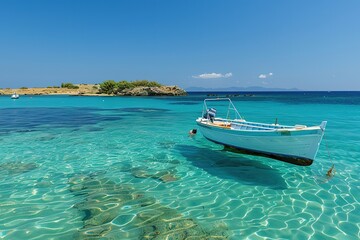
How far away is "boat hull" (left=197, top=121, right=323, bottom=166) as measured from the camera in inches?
384

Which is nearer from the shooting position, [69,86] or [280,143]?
[280,143]

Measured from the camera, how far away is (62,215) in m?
7.64

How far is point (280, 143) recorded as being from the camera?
34.4 feet

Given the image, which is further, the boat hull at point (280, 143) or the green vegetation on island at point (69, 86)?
the green vegetation on island at point (69, 86)

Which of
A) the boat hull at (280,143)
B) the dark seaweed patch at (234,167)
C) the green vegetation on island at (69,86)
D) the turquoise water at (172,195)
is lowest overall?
the turquoise water at (172,195)

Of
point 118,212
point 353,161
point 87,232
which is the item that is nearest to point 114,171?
point 118,212

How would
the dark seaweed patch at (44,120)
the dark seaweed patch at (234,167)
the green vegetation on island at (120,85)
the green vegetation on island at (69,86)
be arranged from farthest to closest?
the green vegetation on island at (69,86)
the green vegetation on island at (120,85)
the dark seaweed patch at (44,120)
the dark seaweed patch at (234,167)

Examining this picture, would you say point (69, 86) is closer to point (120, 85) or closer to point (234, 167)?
point (120, 85)

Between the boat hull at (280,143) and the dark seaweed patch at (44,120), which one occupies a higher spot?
the boat hull at (280,143)

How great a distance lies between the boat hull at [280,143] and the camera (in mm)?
9750

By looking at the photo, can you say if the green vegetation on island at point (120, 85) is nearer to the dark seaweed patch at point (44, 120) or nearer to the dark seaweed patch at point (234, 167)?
the dark seaweed patch at point (44, 120)

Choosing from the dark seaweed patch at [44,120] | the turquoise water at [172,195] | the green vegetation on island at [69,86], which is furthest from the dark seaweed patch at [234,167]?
the green vegetation on island at [69,86]

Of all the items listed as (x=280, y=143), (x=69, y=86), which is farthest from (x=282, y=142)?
(x=69, y=86)

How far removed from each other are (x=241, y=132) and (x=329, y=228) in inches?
216
